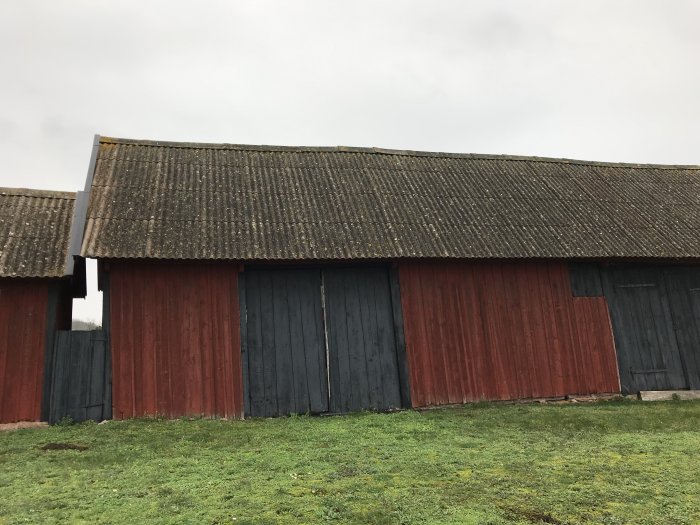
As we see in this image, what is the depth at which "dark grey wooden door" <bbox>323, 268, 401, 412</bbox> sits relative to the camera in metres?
10.4

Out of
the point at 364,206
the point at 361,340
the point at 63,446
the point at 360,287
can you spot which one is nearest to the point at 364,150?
the point at 364,206

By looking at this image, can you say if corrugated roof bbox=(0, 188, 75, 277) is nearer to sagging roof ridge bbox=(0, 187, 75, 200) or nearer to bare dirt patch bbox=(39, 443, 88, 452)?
sagging roof ridge bbox=(0, 187, 75, 200)

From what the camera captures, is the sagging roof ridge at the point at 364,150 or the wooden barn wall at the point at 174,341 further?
the sagging roof ridge at the point at 364,150

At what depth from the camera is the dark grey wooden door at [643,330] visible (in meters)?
11.9

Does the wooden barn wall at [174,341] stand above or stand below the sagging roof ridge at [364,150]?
below

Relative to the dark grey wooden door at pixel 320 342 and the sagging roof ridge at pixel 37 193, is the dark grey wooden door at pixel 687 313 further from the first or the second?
the sagging roof ridge at pixel 37 193

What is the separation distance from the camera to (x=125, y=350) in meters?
9.59

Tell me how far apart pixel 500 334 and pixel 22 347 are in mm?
9649

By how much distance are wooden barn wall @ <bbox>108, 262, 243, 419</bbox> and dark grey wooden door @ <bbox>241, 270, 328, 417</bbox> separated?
31 cm

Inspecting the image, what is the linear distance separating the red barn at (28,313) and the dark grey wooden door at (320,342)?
11.9 ft

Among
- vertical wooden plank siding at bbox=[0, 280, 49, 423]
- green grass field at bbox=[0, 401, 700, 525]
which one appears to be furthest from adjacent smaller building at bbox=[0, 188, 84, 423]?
green grass field at bbox=[0, 401, 700, 525]

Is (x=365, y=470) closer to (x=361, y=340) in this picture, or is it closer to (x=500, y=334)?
(x=361, y=340)

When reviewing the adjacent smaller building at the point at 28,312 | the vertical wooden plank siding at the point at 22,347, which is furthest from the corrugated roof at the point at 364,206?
the vertical wooden plank siding at the point at 22,347

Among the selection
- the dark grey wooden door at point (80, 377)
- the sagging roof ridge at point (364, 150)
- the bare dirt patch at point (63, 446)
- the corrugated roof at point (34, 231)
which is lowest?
the bare dirt patch at point (63, 446)
